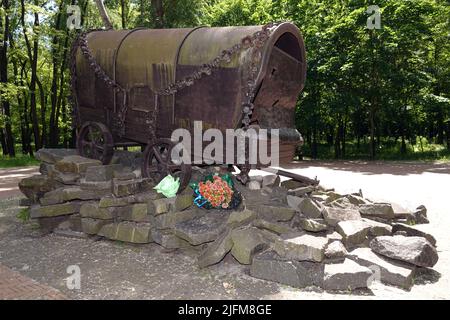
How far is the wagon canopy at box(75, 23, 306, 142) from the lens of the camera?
650 centimetres

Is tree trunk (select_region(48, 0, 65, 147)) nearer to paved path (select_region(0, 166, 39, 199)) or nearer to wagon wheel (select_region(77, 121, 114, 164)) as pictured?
paved path (select_region(0, 166, 39, 199))

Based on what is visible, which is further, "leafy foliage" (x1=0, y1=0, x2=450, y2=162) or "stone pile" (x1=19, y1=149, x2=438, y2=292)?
"leafy foliage" (x1=0, y1=0, x2=450, y2=162)

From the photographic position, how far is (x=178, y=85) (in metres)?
6.99

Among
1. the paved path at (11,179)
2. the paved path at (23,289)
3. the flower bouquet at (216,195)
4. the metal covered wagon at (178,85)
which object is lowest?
the paved path at (23,289)

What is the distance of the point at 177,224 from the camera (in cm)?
647

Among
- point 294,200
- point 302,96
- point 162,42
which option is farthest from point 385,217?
point 302,96

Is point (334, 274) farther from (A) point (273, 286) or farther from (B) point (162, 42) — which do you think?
(B) point (162, 42)

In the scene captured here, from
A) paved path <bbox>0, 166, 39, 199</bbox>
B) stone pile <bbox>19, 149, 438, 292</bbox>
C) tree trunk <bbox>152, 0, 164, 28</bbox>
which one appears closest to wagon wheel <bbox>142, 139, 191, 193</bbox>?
stone pile <bbox>19, 149, 438, 292</bbox>

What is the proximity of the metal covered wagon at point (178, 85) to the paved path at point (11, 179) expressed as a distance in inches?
186

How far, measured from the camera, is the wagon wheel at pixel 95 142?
805 cm

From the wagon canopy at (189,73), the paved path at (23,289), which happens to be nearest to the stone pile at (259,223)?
the wagon canopy at (189,73)

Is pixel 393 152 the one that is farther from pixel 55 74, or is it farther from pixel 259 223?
pixel 259 223

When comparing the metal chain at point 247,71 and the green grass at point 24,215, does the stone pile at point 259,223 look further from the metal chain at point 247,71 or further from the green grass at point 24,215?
the metal chain at point 247,71

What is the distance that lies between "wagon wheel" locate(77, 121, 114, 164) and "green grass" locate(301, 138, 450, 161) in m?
17.7
